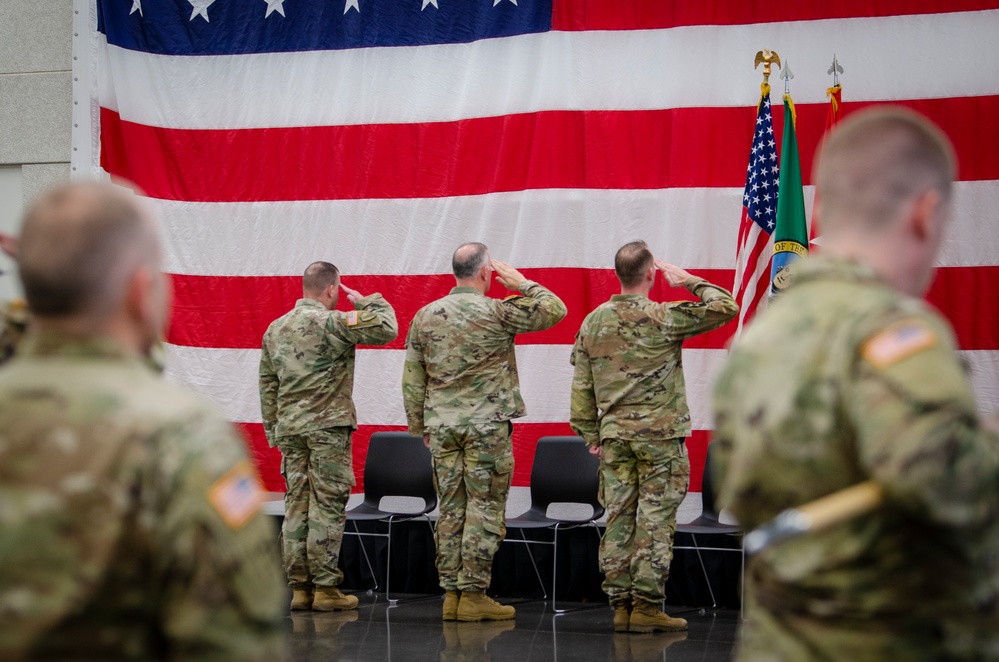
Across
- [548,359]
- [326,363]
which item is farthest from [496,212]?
[326,363]

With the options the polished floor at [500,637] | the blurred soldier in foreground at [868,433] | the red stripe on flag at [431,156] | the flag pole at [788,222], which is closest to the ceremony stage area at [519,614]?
the polished floor at [500,637]

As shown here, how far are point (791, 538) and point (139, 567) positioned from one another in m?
0.78

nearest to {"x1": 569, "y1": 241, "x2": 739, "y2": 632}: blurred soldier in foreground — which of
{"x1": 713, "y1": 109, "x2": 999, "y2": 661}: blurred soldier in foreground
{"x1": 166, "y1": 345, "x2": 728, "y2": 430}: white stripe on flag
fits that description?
{"x1": 166, "y1": 345, "x2": 728, "y2": 430}: white stripe on flag

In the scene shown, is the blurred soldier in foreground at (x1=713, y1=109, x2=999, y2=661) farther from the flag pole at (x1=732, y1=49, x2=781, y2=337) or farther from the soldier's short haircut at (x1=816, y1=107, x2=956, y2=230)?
the flag pole at (x1=732, y1=49, x2=781, y2=337)

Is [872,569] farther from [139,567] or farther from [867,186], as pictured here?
[139,567]

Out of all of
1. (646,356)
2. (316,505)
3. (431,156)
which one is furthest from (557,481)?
(431,156)

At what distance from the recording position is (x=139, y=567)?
118 centimetres

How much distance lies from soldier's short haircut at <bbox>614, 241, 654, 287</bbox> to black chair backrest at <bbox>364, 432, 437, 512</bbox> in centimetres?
176

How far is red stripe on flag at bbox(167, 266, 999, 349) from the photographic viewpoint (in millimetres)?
5848

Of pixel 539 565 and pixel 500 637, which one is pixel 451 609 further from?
pixel 539 565

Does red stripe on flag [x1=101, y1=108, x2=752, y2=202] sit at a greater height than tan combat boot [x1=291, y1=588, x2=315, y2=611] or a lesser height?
greater

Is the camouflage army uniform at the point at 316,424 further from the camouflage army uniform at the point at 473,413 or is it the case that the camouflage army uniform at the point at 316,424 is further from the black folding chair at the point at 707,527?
the black folding chair at the point at 707,527

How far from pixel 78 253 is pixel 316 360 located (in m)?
4.64

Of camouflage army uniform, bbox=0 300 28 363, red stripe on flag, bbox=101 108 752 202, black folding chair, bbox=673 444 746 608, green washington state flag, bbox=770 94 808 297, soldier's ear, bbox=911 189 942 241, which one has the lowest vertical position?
black folding chair, bbox=673 444 746 608
